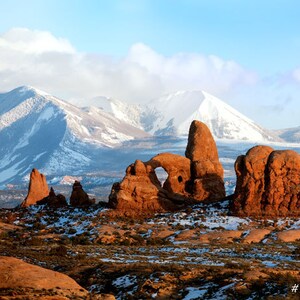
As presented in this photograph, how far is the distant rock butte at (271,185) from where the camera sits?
69.8m

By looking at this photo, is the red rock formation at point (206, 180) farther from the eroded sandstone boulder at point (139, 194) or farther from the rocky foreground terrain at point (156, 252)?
the eroded sandstone boulder at point (139, 194)

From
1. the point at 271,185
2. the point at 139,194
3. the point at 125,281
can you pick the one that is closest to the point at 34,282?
the point at 125,281

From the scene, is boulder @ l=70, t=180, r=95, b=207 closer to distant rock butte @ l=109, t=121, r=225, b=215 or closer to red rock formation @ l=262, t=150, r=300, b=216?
distant rock butte @ l=109, t=121, r=225, b=215

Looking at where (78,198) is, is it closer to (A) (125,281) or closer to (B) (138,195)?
(B) (138,195)

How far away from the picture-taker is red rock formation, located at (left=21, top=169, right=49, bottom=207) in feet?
293

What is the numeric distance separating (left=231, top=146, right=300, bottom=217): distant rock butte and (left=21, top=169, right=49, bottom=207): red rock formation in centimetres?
3139

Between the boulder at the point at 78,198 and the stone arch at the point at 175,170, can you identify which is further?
the boulder at the point at 78,198

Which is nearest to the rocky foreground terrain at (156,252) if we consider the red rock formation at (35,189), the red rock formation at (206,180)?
the red rock formation at (35,189)

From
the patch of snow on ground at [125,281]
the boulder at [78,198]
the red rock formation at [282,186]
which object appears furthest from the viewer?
the boulder at [78,198]

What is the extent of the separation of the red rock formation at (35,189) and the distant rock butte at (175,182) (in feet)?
53.0

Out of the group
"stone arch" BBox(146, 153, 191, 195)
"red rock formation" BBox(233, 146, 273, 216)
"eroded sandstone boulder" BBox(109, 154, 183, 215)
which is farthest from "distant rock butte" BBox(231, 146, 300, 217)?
"stone arch" BBox(146, 153, 191, 195)

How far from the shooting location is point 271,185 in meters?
69.7

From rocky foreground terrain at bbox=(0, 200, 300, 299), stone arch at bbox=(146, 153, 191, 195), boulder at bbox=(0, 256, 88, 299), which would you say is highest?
stone arch at bbox=(146, 153, 191, 195)

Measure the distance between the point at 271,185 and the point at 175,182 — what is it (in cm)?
1550
